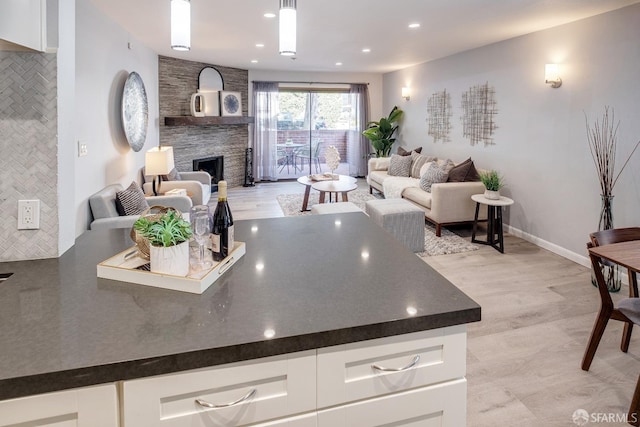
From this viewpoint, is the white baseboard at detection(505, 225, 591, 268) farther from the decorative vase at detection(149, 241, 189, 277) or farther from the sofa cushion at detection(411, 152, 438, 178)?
the decorative vase at detection(149, 241, 189, 277)

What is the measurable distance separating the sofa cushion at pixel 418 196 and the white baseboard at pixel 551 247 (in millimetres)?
1076

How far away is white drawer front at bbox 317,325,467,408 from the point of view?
1.04 m

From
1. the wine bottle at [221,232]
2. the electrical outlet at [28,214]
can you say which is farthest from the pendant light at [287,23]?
the electrical outlet at [28,214]

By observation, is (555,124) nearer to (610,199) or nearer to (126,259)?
(610,199)

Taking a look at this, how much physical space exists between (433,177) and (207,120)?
415 cm

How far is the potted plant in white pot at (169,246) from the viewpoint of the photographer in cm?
123

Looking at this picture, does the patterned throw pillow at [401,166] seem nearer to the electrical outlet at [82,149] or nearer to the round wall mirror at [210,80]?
the round wall mirror at [210,80]

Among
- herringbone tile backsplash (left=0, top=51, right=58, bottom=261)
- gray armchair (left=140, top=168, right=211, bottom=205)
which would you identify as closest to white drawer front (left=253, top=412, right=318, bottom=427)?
herringbone tile backsplash (left=0, top=51, right=58, bottom=261)

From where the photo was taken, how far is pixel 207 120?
286 inches

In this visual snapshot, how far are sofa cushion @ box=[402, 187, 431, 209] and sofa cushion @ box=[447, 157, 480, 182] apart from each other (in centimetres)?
38

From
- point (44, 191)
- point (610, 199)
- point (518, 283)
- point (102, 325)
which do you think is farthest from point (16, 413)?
point (610, 199)

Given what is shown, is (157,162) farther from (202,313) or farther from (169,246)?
(202,313)

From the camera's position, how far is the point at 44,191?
1.45m

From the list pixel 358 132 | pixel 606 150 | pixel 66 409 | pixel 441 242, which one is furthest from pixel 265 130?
pixel 66 409
